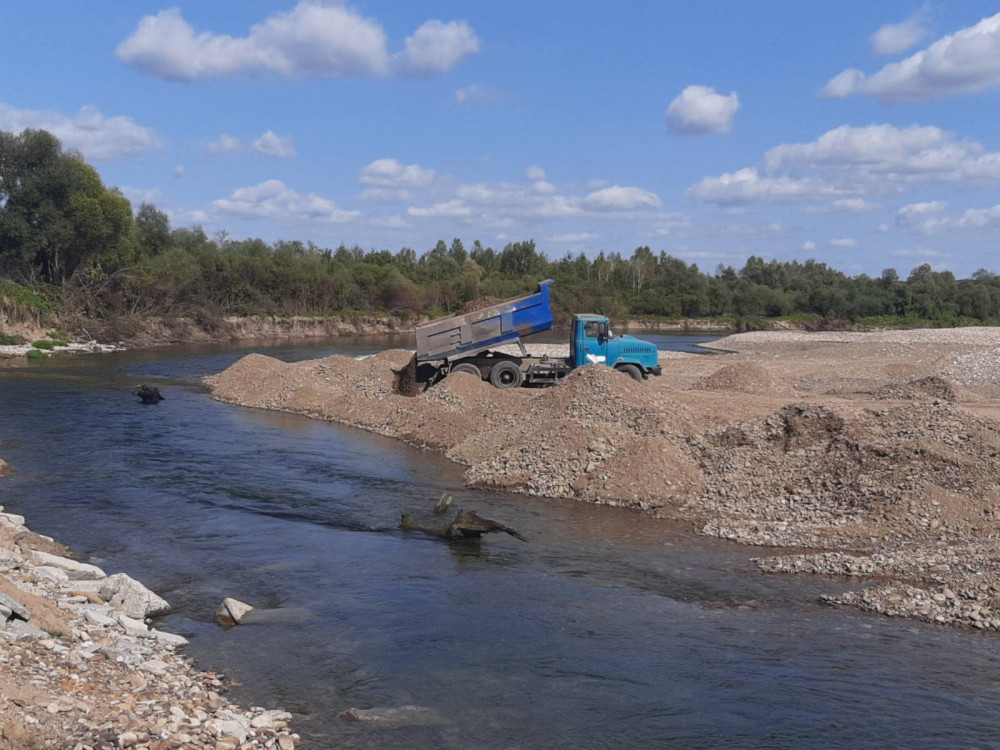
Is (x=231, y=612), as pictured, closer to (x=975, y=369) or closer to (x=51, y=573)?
(x=51, y=573)

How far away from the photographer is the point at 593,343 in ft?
90.4

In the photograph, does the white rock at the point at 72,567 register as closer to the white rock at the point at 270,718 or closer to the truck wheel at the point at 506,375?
the white rock at the point at 270,718

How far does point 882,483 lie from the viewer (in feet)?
50.7

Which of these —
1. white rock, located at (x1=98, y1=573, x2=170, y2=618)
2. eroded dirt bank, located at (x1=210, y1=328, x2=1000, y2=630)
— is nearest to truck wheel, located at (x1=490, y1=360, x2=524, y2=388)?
eroded dirt bank, located at (x1=210, y1=328, x2=1000, y2=630)

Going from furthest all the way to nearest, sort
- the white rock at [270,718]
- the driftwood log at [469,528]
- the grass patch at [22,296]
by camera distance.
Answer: the grass patch at [22,296]
the driftwood log at [469,528]
the white rock at [270,718]

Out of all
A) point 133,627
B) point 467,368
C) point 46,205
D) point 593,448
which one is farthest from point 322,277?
point 133,627

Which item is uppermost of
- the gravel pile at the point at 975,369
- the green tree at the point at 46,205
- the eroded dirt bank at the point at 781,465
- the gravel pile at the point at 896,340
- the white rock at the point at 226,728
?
the green tree at the point at 46,205

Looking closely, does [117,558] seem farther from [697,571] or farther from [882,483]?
[882,483]

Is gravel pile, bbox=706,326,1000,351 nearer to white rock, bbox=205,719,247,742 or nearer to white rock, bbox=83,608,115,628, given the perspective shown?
white rock, bbox=83,608,115,628

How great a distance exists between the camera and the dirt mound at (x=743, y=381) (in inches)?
1125

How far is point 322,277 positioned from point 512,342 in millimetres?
58041

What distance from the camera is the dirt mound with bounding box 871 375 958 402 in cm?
2608

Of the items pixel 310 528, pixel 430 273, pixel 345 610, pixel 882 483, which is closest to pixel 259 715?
pixel 345 610

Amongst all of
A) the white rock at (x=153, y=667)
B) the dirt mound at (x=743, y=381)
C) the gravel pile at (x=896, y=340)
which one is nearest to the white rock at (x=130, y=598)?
the white rock at (x=153, y=667)
